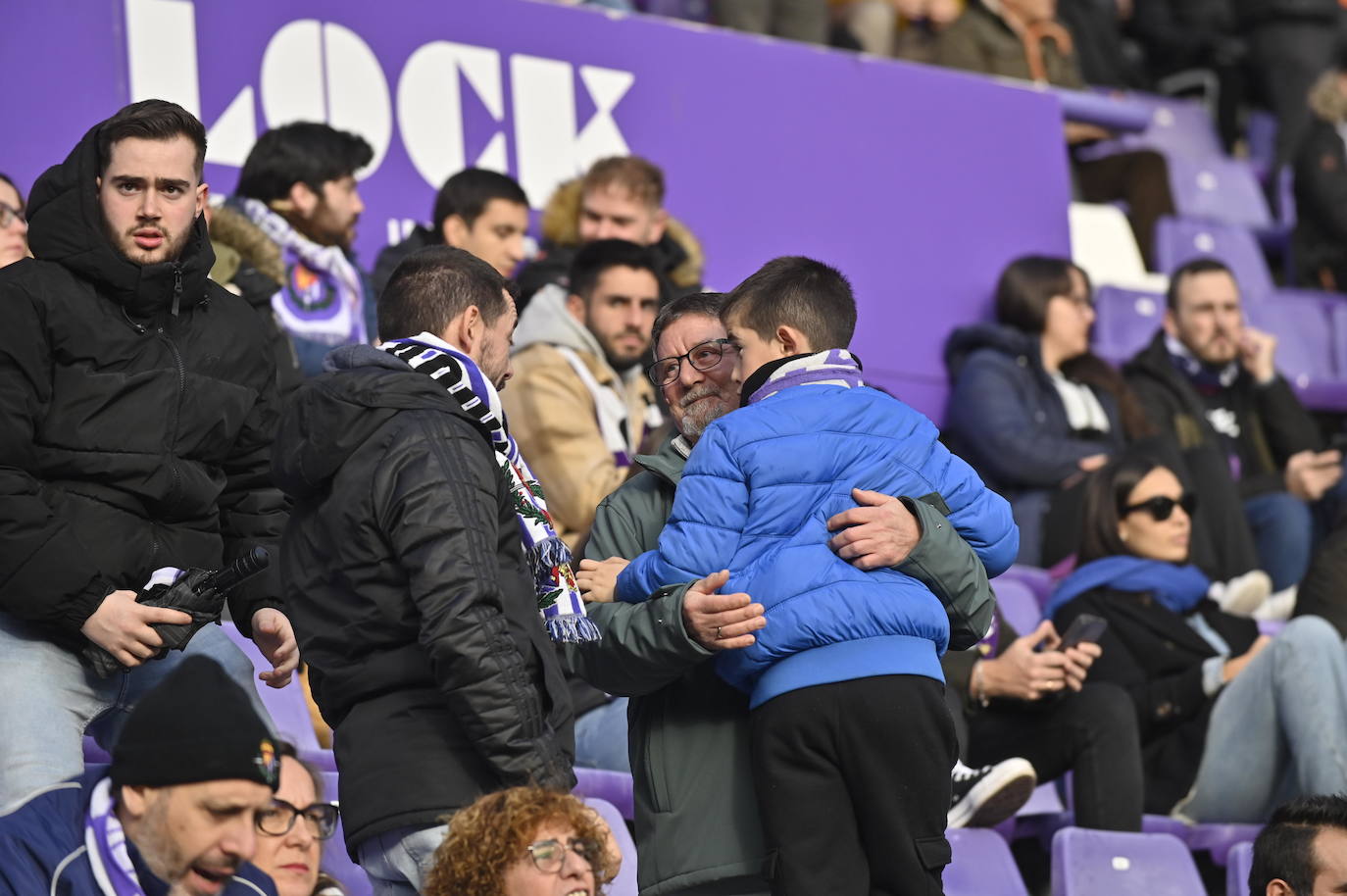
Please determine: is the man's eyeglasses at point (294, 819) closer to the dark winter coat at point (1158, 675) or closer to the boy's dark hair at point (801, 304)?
the boy's dark hair at point (801, 304)

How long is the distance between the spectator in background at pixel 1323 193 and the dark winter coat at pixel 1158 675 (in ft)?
16.0

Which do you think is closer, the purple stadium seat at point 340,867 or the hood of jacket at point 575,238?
the purple stadium seat at point 340,867

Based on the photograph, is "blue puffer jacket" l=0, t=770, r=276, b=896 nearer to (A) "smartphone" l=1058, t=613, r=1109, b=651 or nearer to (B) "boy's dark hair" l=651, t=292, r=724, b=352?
(B) "boy's dark hair" l=651, t=292, r=724, b=352

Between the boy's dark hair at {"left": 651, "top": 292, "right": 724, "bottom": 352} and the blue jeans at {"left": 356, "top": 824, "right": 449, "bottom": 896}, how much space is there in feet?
3.44

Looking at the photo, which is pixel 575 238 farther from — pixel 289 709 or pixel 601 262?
pixel 289 709

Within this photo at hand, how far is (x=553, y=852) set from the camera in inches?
118

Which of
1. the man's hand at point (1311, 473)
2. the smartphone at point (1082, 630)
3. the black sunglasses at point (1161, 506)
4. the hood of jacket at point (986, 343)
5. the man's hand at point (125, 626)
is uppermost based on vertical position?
the hood of jacket at point (986, 343)

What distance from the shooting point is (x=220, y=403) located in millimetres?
3701

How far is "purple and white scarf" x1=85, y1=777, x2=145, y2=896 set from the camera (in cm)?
277

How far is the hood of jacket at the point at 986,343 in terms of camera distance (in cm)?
773

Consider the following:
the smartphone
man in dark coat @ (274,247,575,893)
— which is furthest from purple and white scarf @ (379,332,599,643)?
the smartphone

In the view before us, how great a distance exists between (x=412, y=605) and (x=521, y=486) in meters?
0.35

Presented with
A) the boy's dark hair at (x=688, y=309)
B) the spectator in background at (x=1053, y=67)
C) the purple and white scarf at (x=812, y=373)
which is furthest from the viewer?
the spectator in background at (x=1053, y=67)

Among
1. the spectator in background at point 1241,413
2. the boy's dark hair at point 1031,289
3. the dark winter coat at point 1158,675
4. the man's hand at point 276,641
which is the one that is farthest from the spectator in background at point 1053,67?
the man's hand at point 276,641
